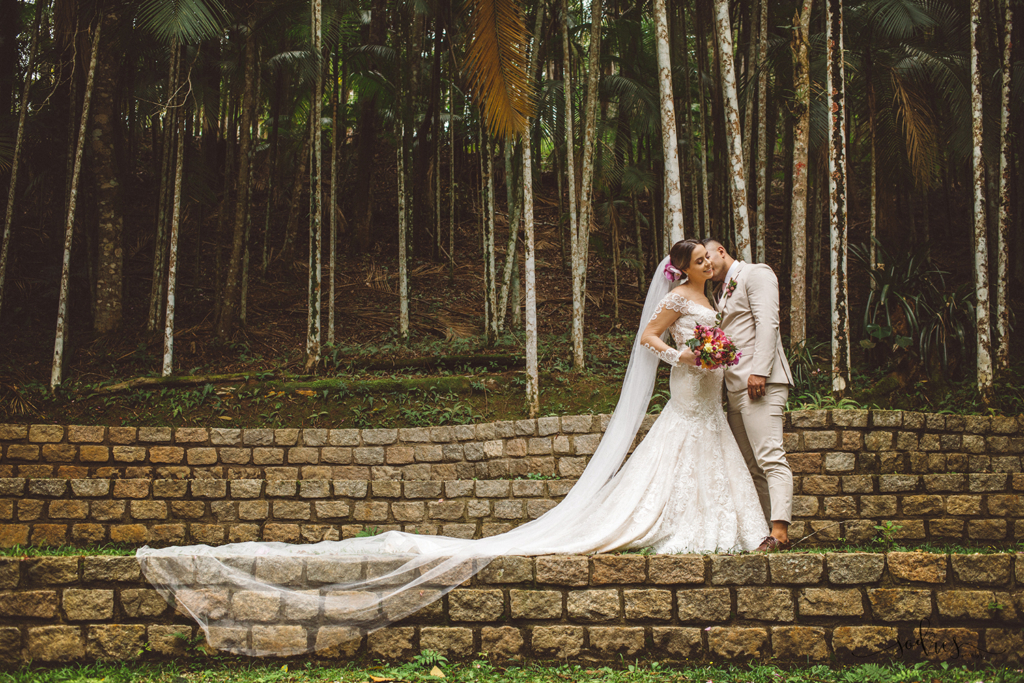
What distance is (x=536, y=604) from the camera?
8.98 feet

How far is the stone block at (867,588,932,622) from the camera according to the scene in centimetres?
258

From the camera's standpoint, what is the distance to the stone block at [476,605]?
2746mm

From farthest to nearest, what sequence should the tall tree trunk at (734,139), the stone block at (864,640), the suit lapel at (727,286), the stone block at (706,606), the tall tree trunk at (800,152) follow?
the tall tree trunk at (800,152) → the tall tree trunk at (734,139) → the suit lapel at (727,286) → the stone block at (706,606) → the stone block at (864,640)

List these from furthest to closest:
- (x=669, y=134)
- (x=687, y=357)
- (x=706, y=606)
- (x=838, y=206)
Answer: (x=838, y=206), (x=669, y=134), (x=687, y=357), (x=706, y=606)

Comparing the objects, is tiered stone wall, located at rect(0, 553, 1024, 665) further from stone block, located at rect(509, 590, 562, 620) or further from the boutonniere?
the boutonniere

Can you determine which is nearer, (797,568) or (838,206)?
(797,568)

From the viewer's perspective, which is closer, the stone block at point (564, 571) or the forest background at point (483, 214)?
the stone block at point (564, 571)

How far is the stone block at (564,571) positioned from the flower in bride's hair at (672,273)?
68.0 inches

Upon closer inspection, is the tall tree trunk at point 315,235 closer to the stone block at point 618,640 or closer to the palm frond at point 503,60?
the palm frond at point 503,60

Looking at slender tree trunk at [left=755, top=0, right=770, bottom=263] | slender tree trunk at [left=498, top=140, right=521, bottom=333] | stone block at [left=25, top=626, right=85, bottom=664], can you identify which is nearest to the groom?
stone block at [left=25, top=626, right=85, bottom=664]

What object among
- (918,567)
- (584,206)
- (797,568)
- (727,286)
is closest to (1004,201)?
(584,206)

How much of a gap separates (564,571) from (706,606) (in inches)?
23.3

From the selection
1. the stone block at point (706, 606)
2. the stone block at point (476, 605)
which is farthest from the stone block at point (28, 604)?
the stone block at point (706, 606)

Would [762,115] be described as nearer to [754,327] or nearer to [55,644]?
[754,327]
